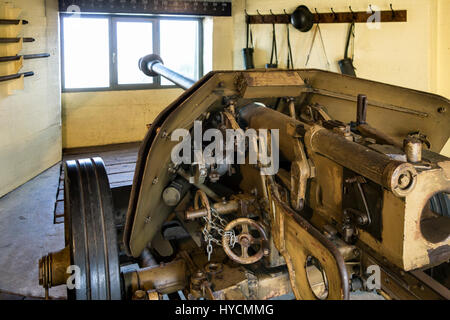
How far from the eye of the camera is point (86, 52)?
18.9ft

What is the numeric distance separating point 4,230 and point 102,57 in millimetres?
3174

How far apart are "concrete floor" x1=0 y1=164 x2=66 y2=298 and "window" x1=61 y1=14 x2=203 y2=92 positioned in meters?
1.82

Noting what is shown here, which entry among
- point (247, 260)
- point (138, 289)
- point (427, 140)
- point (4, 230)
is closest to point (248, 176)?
point (247, 260)

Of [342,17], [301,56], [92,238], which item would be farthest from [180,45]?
[92,238]

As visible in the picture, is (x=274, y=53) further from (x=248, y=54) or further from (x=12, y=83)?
(x=12, y=83)

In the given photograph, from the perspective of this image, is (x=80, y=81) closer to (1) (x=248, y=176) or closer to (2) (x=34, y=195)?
(2) (x=34, y=195)

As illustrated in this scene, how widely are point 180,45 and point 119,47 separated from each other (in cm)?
90

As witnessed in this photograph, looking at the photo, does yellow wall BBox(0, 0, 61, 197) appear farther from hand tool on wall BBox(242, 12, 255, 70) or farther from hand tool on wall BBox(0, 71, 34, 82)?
hand tool on wall BBox(242, 12, 255, 70)

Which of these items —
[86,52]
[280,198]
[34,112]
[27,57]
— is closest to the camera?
[280,198]

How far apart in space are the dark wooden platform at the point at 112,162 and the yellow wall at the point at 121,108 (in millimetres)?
352

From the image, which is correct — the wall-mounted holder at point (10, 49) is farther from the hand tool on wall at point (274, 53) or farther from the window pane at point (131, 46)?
the hand tool on wall at point (274, 53)

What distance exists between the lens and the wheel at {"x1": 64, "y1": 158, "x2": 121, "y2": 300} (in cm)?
207

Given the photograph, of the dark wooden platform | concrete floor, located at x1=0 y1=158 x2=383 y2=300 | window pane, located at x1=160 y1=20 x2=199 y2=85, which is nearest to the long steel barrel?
the dark wooden platform

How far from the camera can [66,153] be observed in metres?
5.23
